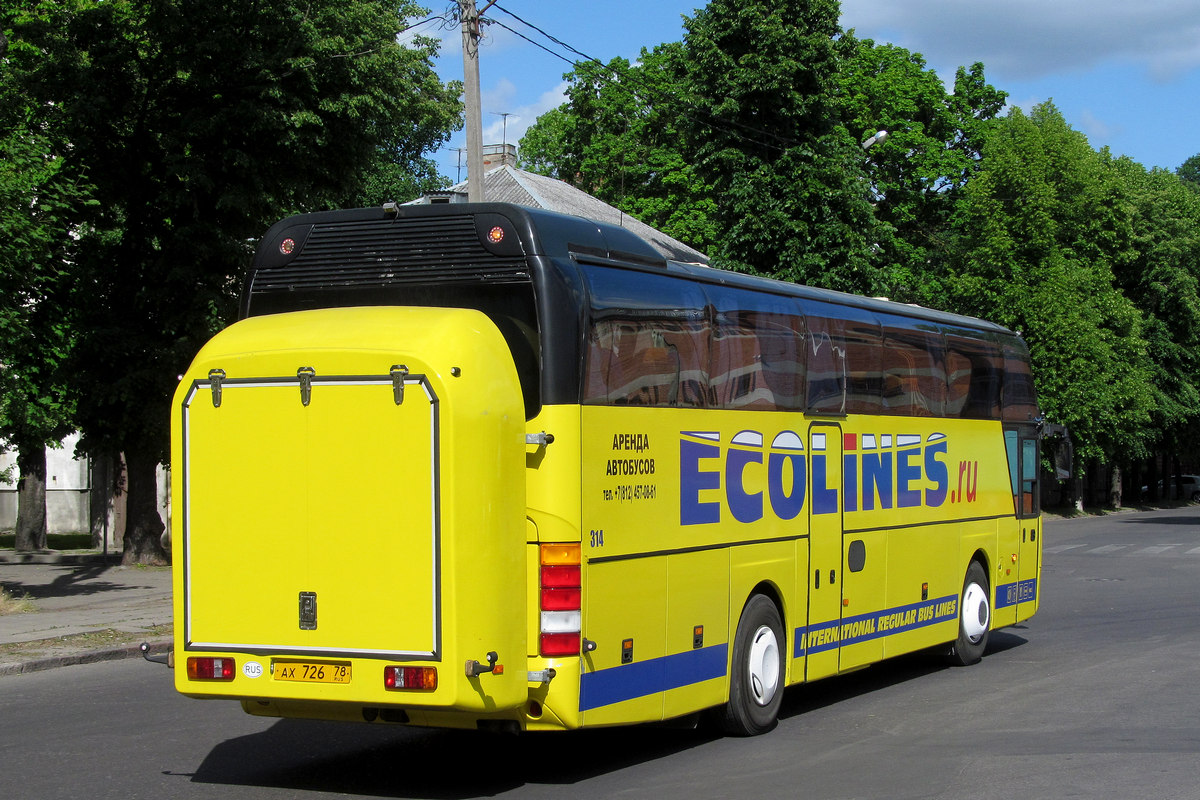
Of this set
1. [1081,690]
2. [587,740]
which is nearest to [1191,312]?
[1081,690]

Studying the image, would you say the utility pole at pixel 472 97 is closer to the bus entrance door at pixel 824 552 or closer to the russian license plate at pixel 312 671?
the bus entrance door at pixel 824 552

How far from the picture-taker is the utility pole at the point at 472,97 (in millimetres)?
18156

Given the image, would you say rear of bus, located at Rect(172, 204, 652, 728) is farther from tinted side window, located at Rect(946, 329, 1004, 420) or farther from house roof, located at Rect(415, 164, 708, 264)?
house roof, located at Rect(415, 164, 708, 264)

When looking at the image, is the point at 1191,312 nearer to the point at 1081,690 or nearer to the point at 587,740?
the point at 1081,690

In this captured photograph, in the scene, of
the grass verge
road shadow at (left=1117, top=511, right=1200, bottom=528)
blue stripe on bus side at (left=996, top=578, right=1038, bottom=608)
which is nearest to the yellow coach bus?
Result: blue stripe on bus side at (left=996, top=578, right=1038, bottom=608)

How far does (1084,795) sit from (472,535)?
12.9ft

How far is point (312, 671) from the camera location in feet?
24.2

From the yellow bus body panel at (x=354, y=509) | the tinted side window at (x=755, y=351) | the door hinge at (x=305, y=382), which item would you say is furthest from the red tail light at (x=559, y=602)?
the tinted side window at (x=755, y=351)

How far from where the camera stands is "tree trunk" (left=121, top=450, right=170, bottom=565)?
2416cm

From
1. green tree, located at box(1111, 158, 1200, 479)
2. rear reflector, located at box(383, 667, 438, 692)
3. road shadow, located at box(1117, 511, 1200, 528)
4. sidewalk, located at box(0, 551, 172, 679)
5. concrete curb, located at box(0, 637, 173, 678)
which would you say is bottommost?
road shadow, located at box(1117, 511, 1200, 528)

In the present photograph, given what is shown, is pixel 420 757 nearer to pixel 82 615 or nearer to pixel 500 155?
pixel 82 615

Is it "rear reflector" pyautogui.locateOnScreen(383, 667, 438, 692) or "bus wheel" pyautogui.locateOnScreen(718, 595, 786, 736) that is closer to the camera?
"rear reflector" pyautogui.locateOnScreen(383, 667, 438, 692)

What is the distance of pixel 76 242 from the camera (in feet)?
75.9

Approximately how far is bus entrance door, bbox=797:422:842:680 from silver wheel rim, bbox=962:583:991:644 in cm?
349
